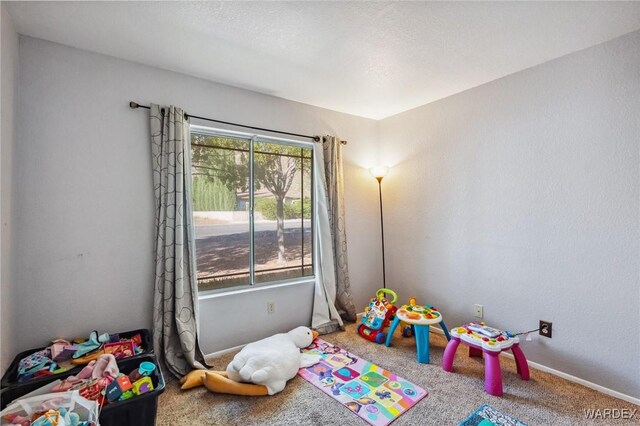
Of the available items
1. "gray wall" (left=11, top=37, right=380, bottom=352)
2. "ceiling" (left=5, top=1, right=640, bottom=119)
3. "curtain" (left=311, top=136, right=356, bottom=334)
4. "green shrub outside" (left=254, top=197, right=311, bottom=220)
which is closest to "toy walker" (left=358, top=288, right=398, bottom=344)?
"curtain" (left=311, top=136, right=356, bottom=334)

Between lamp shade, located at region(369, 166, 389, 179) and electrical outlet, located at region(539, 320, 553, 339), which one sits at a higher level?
lamp shade, located at region(369, 166, 389, 179)

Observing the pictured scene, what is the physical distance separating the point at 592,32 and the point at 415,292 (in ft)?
8.10

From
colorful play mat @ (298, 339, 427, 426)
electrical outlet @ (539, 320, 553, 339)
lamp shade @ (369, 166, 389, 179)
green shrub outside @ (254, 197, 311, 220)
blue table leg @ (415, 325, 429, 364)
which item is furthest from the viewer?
lamp shade @ (369, 166, 389, 179)

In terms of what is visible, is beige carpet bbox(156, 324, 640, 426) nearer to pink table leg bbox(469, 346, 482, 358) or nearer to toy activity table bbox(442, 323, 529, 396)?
toy activity table bbox(442, 323, 529, 396)

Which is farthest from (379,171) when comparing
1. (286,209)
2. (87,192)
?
(87,192)

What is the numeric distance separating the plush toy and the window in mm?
737

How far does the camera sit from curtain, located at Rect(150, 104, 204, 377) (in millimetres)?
2172

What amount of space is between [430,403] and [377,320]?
987mm

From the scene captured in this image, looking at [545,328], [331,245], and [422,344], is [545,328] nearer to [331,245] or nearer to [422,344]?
[422,344]

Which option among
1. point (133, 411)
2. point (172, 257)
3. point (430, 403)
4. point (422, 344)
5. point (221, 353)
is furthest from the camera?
point (221, 353)

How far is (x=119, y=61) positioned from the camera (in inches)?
84.2

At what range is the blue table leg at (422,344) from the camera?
2.35 m

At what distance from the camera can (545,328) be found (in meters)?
2.22

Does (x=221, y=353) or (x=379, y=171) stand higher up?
(x=379, y=171)
